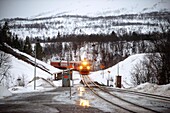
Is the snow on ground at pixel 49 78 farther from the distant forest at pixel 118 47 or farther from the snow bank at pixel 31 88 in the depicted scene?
the distant forest at pixel 118 47

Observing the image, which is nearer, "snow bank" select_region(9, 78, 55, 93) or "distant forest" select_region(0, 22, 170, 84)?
"snow bank" select_region(9, 78, 55, 93)

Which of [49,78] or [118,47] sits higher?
[118,47]

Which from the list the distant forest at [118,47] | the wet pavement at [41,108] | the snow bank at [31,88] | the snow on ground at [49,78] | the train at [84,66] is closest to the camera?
the wet pavement at [41,108]

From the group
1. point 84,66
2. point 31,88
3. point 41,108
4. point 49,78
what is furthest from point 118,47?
point 41,108

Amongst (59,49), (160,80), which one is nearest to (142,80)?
(160,80)

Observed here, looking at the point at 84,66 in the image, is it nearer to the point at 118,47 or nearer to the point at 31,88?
the point at 31,88

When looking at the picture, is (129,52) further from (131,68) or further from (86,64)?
(86,64)

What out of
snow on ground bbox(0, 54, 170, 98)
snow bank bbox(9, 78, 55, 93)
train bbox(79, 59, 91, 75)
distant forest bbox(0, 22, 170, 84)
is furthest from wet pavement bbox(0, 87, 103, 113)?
train bbox(79, 59, 91, 75)

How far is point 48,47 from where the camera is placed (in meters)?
169

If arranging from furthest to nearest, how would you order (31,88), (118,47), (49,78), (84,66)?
(118,47), (84,66), (49,78), (31,88)

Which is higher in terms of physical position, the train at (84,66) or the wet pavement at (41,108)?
the train at (84,66)

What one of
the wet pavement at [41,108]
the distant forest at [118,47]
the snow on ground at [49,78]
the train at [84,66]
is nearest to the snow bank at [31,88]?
the snow on ground at [49,78]

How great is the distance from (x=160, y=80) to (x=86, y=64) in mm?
28683

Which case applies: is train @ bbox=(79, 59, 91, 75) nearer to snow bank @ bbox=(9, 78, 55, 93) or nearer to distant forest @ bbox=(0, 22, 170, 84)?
distant forest @ bbox=(0, 22, 170, 84)
